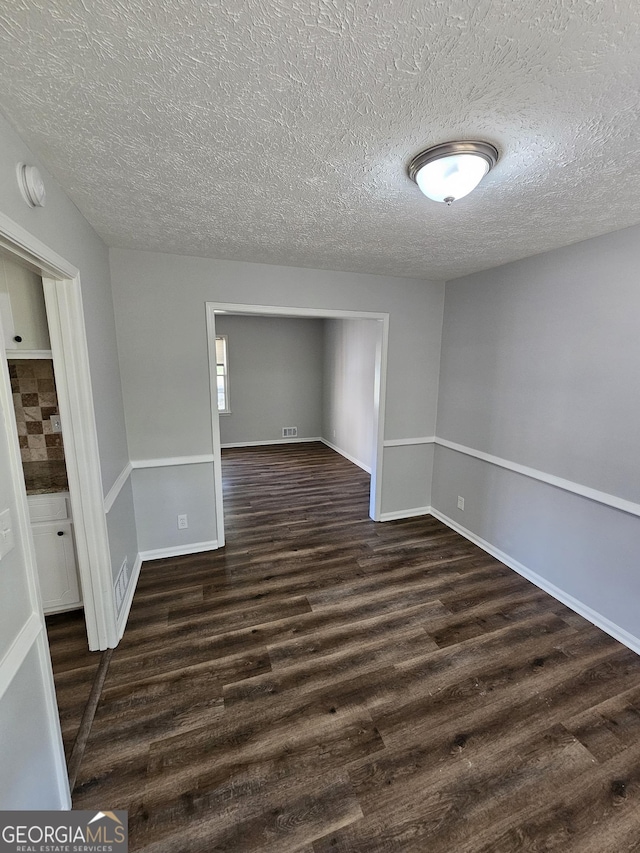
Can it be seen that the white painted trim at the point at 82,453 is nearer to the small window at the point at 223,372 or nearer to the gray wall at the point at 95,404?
the gray wall at the point at 95,404

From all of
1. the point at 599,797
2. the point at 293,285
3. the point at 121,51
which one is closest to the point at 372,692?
the point at 599,797

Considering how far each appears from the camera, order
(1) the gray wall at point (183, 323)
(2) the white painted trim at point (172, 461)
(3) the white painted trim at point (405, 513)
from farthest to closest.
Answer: (3) the white painted trim at point (405, 513) → (2) the white painted trim at point (172, 461) → (1) the gray wall at point (183, 323)

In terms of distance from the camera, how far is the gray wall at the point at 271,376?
6.46m

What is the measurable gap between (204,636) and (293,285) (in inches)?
107

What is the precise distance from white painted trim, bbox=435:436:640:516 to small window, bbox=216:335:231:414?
440 cm

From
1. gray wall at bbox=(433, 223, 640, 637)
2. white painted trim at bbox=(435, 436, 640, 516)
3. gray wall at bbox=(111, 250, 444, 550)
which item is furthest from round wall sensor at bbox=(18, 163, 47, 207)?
white painted trim at bbox=(435, 436, 640, 516)

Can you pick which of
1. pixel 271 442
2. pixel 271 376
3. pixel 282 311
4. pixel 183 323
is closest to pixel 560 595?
pixel 282 311

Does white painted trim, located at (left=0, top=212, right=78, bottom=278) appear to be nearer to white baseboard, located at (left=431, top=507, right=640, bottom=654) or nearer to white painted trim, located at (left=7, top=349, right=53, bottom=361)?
white painted trim, located at (left=7, top=349, right=53, bottom=361)

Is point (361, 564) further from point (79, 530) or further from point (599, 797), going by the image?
point (79, 530)

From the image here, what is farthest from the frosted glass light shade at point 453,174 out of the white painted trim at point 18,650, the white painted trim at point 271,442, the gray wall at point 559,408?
the white painted trim at point 271,442

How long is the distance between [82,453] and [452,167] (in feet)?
7.14

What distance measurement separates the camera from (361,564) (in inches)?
116

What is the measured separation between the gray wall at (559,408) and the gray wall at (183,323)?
2.61ft

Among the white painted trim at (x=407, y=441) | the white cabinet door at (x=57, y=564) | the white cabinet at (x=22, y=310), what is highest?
the white cabinet at (x=22, y=310)
